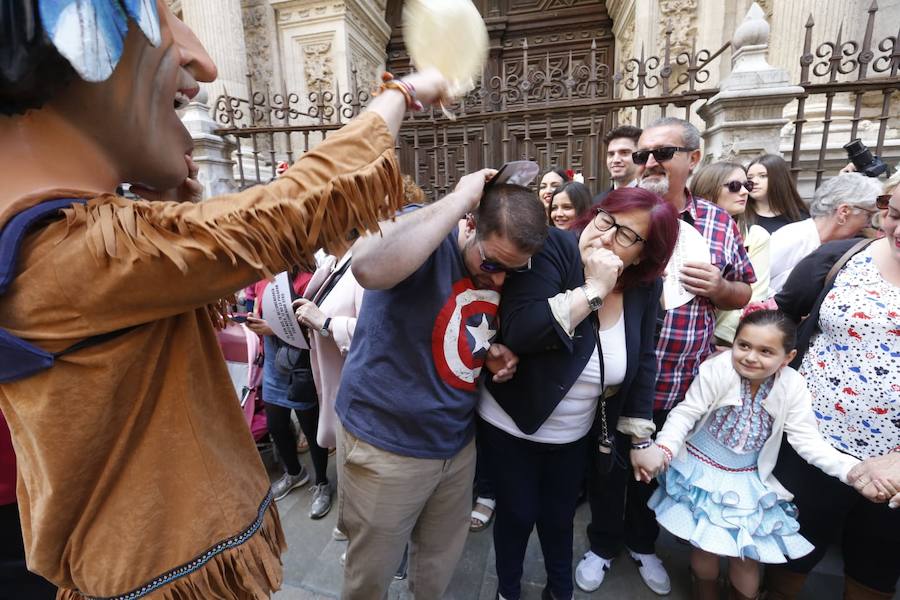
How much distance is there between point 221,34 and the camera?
6.36 meters

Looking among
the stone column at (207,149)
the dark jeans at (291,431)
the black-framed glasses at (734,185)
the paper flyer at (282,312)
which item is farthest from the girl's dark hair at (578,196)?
the stone column at (207,149)

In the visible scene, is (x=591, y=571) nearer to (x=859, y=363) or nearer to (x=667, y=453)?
(x=667, y=453)

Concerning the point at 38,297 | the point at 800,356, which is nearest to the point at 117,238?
the point at 38,297

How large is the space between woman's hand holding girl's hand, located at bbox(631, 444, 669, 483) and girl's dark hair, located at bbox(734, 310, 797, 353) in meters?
0.63

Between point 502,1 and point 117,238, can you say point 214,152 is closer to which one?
point 117,238

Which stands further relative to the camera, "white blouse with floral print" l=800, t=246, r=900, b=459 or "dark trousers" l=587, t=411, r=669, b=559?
"dark trousers" l=587, t=411, r=669, b=559

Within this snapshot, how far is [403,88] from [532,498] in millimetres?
1675

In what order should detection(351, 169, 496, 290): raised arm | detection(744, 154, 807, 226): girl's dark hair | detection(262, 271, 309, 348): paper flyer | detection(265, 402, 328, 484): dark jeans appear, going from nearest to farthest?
detection(351, 169, 496, 290): raised arm
detection(262, 271, 309, 348): paper flyer
detection(265, 402, 328, 484): dark jeans
detection(744, 154, 807, 226): girl's dark hair

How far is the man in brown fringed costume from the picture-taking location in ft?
2.02

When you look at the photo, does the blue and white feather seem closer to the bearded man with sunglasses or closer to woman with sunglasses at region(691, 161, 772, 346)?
the bearded man with sunglasses

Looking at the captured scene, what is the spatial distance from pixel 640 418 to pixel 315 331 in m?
1.54

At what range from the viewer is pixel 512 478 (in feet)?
5.91

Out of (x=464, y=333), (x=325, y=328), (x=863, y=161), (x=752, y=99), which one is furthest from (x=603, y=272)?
(x=863, y=161)

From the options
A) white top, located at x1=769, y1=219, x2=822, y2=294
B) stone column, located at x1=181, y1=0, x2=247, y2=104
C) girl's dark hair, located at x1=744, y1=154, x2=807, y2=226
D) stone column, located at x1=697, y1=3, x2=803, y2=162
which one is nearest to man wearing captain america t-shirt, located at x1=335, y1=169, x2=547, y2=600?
white top, located at x1=769, y1=219, x2=822, y2=294
